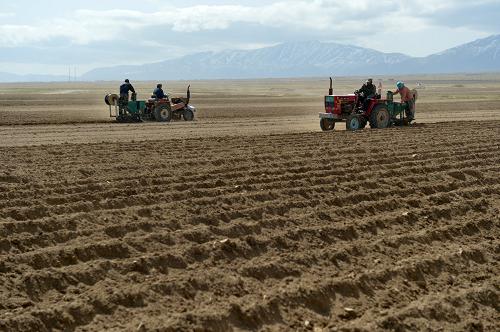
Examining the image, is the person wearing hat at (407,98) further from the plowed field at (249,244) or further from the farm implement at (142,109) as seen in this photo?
the plowed field at (249,244)

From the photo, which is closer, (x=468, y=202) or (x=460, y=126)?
(x=468, y=202)

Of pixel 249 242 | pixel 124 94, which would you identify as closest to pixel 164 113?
pixel 124 94

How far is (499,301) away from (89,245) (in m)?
3.65

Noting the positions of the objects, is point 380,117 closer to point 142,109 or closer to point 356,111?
point 356,111

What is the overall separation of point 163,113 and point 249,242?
1657 centimetres

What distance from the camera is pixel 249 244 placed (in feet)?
21.2

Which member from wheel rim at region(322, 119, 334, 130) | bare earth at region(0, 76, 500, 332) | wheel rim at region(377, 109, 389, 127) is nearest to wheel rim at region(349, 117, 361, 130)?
wheel rim at region(377, 109, 389, 127)

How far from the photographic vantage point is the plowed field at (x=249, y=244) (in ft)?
16.6

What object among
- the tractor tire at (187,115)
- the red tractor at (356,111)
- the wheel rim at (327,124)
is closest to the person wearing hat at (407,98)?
the red tractor at (356,111)

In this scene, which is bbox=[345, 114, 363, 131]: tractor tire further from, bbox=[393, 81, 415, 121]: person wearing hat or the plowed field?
the plowed field

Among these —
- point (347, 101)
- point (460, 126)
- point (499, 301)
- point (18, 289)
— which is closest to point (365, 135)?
point (347, 101)

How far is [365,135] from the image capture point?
1585 centimetres

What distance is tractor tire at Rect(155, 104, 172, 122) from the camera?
22469 millimetres

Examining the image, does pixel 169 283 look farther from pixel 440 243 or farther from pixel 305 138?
pixel 305 138
